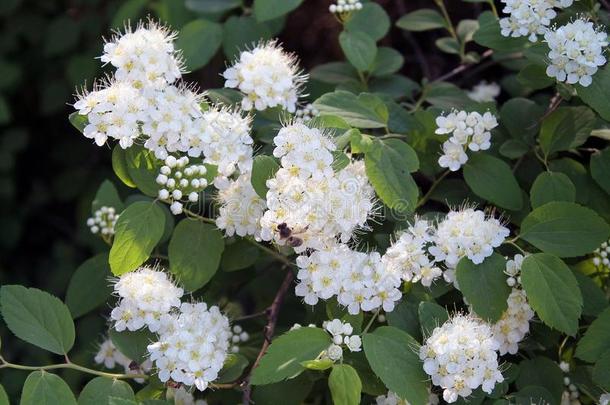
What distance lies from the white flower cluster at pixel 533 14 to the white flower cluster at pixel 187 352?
1.06 metres

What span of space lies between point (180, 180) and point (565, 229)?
0.88 m

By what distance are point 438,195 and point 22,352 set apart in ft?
7.51

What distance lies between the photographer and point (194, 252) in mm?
1910

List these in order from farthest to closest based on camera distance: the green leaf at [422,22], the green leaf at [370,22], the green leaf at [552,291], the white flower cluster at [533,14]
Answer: the green leaf at [422,22] → the green leaf at [370,22] → the white flower cluster at [533,14] → the green leaf at [552,291]

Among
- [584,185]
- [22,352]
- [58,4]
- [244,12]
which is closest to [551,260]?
[584,185]

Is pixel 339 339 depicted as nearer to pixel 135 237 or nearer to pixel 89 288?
pixel 135 237

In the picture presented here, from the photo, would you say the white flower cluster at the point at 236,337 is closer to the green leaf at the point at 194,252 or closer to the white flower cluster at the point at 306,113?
the green leaf at the point at 194,252

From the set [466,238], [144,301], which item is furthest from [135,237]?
[466,238]

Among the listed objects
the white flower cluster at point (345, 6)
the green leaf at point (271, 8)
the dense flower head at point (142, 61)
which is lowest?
the white flower cluster at point (345, 6)

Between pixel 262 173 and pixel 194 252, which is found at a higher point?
pixel 262 173

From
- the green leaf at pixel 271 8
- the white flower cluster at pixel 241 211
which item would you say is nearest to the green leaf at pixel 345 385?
the white flower cluster at pixel 241 211

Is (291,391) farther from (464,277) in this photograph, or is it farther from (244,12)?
(244,12)

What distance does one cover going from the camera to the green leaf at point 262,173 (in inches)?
71.1

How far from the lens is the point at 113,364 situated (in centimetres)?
216
